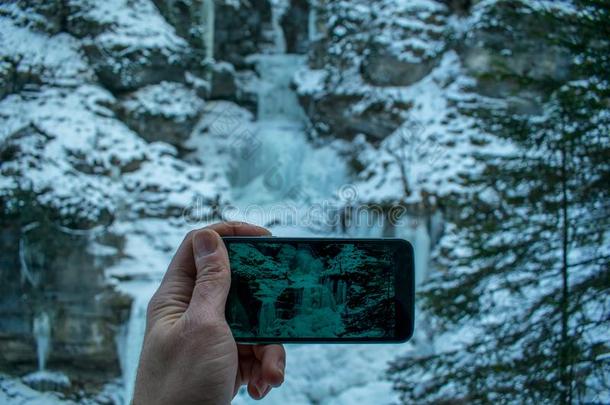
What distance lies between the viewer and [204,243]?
2.57ft

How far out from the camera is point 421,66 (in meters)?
6.75

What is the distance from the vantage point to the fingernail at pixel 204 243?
30.9 inches

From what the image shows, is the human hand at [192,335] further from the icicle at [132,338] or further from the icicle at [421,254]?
the icicle at [421,254]

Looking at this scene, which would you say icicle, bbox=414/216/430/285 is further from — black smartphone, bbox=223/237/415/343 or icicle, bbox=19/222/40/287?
black smartphone, bbox=223/237/415/343

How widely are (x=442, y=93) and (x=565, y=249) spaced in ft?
16.3

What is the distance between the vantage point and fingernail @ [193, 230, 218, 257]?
784 mm

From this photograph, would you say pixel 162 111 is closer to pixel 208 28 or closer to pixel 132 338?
pixel 208 28

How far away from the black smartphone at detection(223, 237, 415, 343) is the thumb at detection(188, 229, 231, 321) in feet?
0.14

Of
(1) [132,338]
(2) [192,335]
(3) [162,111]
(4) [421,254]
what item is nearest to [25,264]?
(1) [132,338]

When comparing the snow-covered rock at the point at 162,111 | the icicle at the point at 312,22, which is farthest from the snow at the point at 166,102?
the icicle at the point at 312,22

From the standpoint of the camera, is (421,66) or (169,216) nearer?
(169,216)

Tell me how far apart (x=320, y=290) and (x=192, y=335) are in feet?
0.78

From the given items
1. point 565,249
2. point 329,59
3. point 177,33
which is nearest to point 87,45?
point 177,33

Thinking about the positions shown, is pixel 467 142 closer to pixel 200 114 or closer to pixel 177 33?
pixel 200 114
